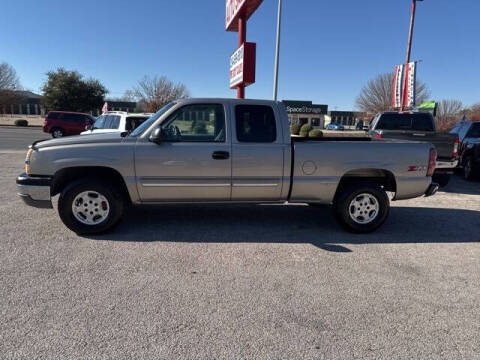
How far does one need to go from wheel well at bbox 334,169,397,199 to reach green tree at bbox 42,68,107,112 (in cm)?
4608

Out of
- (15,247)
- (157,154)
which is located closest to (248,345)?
(157,154)

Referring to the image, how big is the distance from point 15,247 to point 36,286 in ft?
3.96

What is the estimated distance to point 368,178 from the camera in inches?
190

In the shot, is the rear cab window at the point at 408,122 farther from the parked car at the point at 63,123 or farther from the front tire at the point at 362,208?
the parked car at the point at 63,123

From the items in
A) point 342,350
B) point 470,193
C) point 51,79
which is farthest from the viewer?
point 51,79

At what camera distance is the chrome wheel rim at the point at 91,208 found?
4.30 m

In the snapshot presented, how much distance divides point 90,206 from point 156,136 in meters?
1.36

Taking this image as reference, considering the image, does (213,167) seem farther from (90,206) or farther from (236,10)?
(236,10)

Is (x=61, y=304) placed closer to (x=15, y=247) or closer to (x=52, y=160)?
(x=15, y=247)

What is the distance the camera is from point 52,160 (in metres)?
4.14

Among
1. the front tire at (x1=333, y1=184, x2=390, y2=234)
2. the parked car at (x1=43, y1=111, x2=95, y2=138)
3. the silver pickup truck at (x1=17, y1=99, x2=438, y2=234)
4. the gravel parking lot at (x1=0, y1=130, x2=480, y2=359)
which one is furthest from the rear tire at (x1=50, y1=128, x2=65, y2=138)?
the front tire at (x1=333, y1=184, x2=390, y2=234)

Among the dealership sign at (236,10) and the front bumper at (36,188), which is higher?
the dealership sign at (236,10)

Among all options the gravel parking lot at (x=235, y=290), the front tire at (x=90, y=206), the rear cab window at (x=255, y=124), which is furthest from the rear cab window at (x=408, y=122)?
the front tire at (x=90, y=206)

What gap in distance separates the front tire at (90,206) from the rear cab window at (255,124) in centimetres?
193
